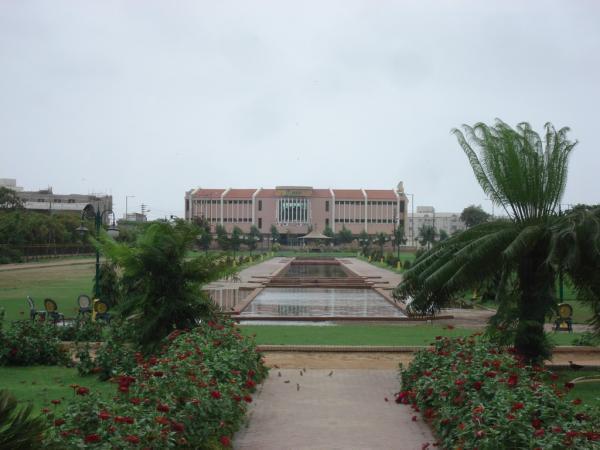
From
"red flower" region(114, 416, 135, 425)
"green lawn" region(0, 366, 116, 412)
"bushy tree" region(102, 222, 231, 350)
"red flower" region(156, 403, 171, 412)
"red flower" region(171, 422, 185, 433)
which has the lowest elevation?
"green lawn" region(0, 366, 116, 412)

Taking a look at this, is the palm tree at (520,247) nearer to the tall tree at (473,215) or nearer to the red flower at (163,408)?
the red flower at (163,408)

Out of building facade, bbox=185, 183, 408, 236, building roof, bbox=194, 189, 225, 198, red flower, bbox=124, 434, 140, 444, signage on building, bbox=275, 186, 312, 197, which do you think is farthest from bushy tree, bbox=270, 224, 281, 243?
red flower, bbox=124, 434, 140, 444

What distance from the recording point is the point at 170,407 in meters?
4.88

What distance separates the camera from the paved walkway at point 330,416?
6.02 m

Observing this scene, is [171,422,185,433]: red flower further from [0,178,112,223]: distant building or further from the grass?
[0,178,112,223]: distant building

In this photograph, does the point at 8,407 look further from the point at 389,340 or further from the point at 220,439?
the point at 389,340

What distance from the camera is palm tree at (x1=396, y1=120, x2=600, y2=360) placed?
8.70 m

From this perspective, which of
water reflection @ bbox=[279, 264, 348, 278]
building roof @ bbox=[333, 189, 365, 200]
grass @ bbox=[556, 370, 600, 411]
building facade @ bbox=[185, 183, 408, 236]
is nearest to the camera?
grass @ bbox=[556, 370, 600, 411]

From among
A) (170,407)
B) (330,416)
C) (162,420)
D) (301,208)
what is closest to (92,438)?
(162,420)

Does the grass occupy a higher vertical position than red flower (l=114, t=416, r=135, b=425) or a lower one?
lower

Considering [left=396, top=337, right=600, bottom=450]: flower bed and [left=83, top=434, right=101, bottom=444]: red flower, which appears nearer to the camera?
[left=83, top=434, right=101, bottom=444]: red flower

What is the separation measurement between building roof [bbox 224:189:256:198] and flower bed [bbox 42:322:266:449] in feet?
282

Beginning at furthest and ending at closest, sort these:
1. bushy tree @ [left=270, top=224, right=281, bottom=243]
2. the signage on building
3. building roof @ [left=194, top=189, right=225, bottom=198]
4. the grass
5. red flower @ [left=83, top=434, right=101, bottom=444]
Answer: the signage on building < building roof @ [left=194, top=189, right=225, bottom=198] < bushy tree @ [left=270, top=224, right=281, bottom=243] < the grass < red flower @ [left=83, top=434, right=101, bottom=444]

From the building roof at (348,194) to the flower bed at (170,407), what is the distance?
85.7 m
